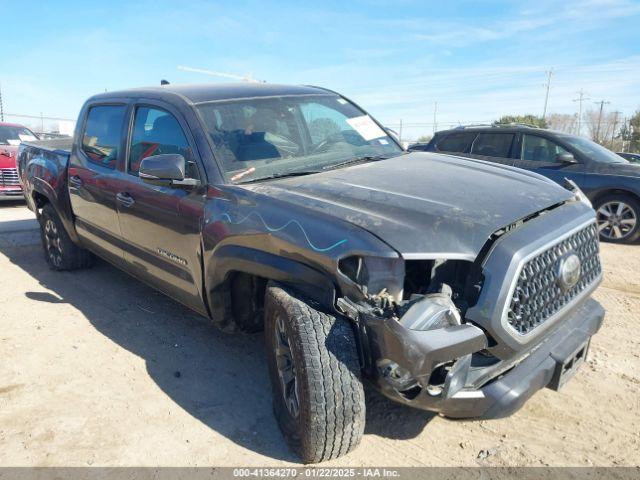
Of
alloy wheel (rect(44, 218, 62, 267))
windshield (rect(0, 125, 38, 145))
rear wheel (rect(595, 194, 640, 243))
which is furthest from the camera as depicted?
windshield (rect(0, 125, 38, 145))

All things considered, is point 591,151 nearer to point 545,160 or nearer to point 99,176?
point 545,160

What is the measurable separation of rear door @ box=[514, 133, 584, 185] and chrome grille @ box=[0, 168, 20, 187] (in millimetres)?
9323

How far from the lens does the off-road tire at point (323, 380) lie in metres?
2.30

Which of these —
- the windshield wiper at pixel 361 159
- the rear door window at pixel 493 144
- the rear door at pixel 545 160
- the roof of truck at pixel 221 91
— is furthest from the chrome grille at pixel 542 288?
the rear door window at pixel 493 144

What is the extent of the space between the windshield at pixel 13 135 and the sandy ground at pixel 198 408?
791 cm

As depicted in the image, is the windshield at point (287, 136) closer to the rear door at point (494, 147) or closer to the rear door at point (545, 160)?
the rear door at point (545, 160)

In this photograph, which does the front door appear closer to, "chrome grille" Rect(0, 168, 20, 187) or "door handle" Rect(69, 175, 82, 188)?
"door handle" Rect(69, 175, 82, 188)

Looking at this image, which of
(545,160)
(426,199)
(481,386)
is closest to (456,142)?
(545,160)

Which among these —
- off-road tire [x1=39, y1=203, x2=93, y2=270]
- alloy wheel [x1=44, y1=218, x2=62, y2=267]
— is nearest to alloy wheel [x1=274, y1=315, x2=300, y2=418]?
off-road tire [x1=39, y1=203, x2=93, y2=270]

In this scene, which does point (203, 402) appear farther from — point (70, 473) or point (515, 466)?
point (515, 466)

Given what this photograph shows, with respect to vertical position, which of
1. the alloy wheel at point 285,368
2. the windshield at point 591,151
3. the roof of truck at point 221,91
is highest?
the roof of truck at point 221,91

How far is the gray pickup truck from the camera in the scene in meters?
2.18

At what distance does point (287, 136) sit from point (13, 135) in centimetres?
1011

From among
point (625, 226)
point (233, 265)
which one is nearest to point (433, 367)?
point (233, 265)
